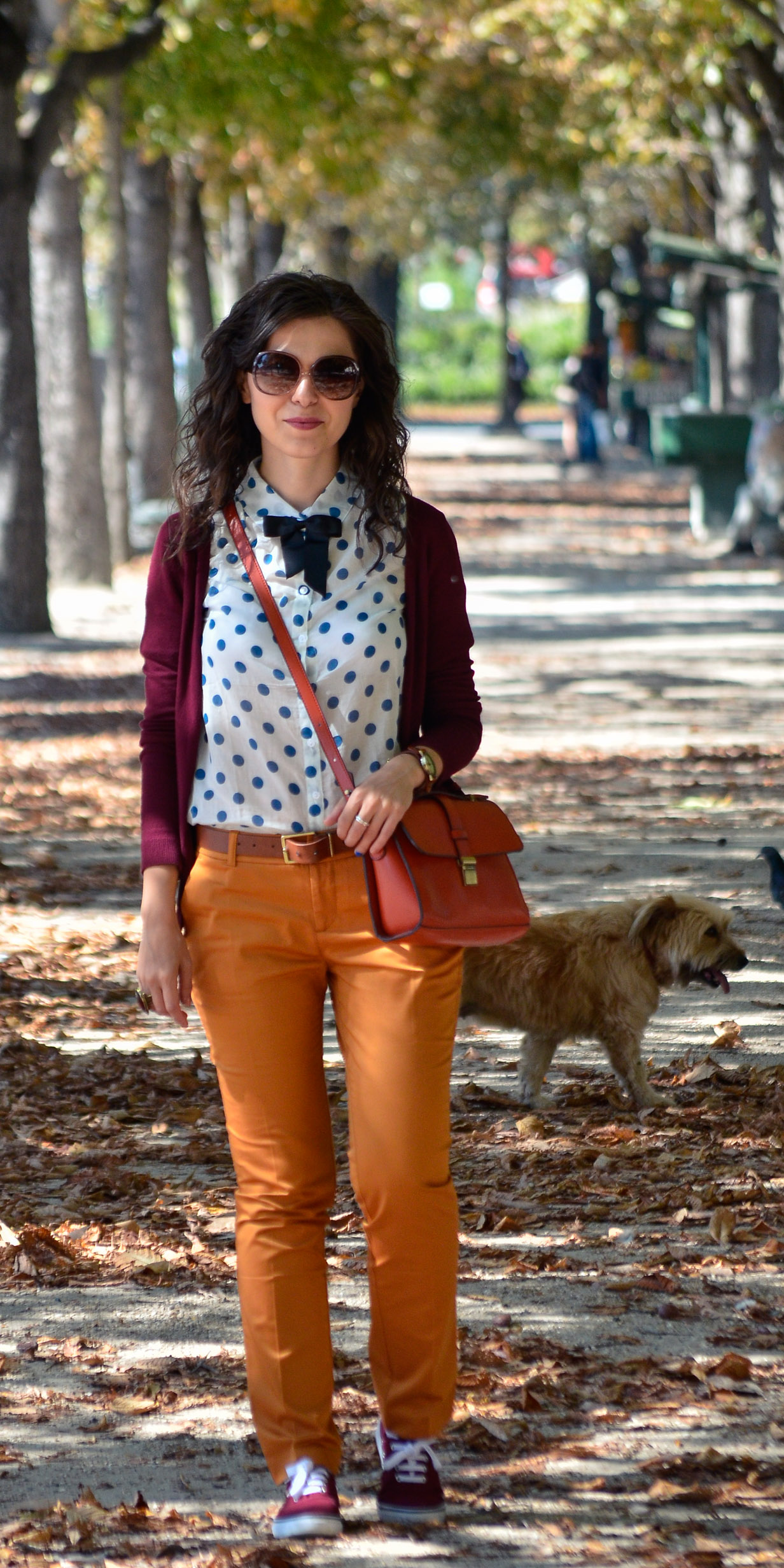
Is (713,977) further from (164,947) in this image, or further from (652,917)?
(164,947)

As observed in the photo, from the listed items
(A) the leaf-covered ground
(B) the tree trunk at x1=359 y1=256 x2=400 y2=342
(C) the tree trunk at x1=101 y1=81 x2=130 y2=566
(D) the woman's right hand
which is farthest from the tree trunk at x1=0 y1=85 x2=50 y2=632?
(B) the tree trunk at x1=359 y1=256 x2=400 y2=342

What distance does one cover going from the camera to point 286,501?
348 centimetres

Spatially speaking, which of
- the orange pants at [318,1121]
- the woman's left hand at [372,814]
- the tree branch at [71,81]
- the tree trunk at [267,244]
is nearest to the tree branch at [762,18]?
the tree branch at [71,81]

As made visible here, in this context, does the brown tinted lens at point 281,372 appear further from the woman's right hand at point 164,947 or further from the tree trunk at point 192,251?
the tree trunk at point 192,251

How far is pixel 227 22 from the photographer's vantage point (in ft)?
68.4

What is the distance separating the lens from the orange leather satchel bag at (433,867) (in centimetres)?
326

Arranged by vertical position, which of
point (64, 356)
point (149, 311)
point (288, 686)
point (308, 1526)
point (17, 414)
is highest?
point (149, 311)

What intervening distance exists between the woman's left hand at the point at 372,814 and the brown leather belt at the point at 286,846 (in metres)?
0.02

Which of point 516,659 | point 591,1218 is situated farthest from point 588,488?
point 591,1218

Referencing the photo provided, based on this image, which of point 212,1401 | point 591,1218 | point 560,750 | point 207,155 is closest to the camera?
point 212,1401

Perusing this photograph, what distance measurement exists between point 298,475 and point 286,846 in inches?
25.7

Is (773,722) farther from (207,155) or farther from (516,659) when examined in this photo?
(207,155)

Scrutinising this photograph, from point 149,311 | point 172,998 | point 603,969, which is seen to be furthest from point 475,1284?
point 149,311

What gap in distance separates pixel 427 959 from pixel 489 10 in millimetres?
24174
